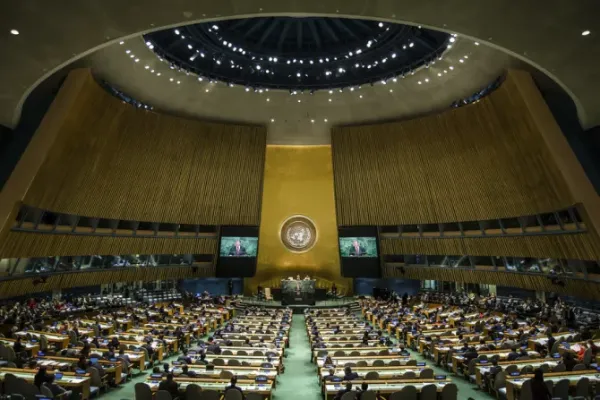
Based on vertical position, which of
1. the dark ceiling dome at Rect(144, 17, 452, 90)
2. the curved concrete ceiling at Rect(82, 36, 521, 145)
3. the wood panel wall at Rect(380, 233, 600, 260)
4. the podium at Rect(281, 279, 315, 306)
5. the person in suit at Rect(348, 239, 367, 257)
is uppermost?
the dark ceiling dome at Rect(144, 17, 452, 90)

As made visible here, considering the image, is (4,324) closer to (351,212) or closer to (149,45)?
(149,45)

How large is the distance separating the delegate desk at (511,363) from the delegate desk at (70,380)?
917 centimetres

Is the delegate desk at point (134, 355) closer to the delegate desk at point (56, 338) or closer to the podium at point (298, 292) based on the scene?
the delegate desk at point (56, 338)

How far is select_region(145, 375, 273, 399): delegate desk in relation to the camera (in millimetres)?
8172

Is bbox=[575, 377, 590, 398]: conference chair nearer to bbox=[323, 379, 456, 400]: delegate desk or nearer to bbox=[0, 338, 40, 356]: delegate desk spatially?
bbox=[323, 379, 456, 400]: delegate desk

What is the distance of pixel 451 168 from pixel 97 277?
19763mm

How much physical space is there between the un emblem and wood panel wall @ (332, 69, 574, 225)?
468 cm

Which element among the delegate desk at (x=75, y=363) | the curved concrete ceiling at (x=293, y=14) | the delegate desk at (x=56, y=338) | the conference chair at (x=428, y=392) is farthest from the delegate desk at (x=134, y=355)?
the curved concrete ceiling at (x=293, y=14)

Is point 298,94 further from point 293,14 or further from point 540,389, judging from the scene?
point 540,389

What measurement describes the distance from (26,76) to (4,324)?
9.32 meters

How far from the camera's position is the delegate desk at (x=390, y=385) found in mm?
8195

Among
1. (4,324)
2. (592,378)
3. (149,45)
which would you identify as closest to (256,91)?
(149,45)

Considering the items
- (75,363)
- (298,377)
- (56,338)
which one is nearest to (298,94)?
(298,377)

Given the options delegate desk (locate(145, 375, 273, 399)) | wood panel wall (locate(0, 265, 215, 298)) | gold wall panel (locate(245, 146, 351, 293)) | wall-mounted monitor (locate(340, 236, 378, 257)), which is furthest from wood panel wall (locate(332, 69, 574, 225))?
delegate desk (locate(145, 375, 273, 399))
